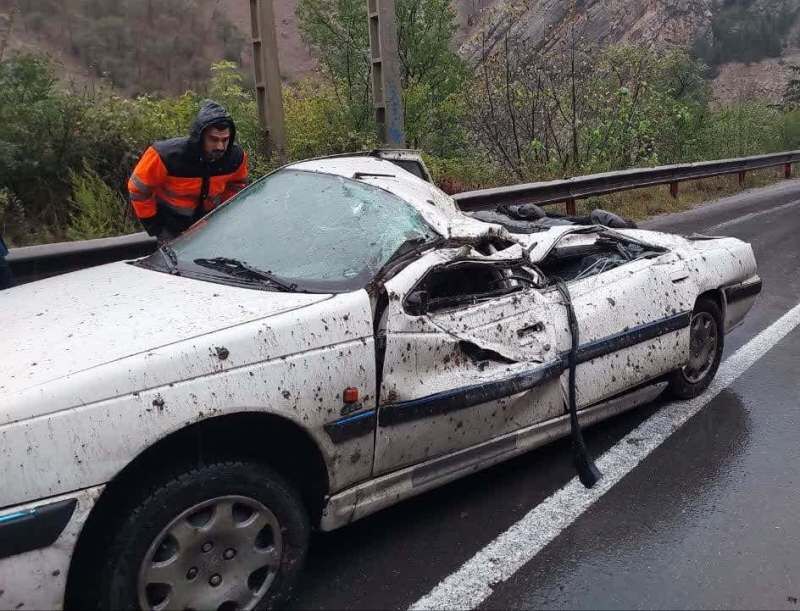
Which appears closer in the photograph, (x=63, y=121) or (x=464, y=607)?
(x=464, y=607)

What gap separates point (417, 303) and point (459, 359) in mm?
302

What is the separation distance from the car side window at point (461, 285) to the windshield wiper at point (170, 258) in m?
1.06

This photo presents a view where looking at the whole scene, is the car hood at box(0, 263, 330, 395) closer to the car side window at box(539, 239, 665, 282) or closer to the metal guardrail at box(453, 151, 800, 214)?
the car side window at box(539, 239, 665, 282)

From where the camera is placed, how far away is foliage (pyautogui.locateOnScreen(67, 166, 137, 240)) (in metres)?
7.33

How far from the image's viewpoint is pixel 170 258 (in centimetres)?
346

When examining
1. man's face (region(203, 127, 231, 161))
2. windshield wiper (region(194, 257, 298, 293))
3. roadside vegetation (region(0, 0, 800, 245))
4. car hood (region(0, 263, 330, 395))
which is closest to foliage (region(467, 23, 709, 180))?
roadside vegetation (region(0, 0, 800, 245))

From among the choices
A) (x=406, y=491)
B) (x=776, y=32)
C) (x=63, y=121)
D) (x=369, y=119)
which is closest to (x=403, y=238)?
(x=406, y=491)

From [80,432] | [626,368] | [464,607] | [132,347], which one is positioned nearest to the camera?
[80,432]

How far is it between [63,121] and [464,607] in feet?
22.9

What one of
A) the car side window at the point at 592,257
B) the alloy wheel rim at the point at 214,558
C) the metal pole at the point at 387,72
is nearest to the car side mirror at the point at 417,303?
the alloy wheel rim at the point at 214,558

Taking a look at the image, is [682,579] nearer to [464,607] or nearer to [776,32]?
[464,607]

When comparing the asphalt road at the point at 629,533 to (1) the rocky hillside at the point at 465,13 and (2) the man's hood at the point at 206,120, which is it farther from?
(1) the rocky hillside at the point at 465,13

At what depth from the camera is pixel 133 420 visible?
7.24 ft

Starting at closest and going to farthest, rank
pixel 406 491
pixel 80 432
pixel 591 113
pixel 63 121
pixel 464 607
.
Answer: pixel 80 432, pixel 464 607, pixel 406 491, pixel 63 121, pixel 591 113
